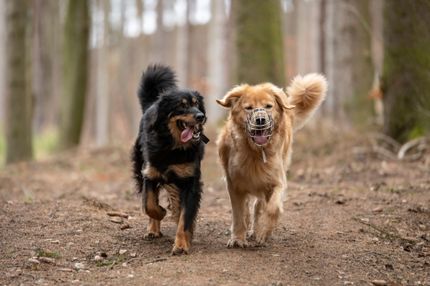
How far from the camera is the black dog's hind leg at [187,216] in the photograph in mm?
5348

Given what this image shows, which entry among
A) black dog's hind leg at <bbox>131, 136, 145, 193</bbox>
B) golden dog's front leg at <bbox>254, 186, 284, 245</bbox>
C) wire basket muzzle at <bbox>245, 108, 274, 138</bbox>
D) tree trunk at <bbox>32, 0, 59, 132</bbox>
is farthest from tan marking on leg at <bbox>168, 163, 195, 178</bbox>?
tree trunk at <bbox>32, 0, 59, 132</bbox>

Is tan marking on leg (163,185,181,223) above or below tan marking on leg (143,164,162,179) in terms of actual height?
below

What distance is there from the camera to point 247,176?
5.67 m

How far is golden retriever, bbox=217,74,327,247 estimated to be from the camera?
543cm

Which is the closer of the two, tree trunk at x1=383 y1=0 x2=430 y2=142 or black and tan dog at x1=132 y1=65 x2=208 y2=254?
black and tan dog at x1=132 y1=65 x2=208 y2=254

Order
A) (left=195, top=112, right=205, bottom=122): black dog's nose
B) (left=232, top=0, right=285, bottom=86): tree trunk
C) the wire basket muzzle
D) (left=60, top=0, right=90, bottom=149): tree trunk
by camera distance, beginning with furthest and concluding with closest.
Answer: (left=60, top=0, right=90, bottom=149): tree trunk → (left=232, top=0, right=285, bottom=86): tree trunk → (left=195, top=112, right=205, bottom=122): black dog's nose → the wire basket muzzle

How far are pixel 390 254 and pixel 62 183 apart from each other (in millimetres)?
6681

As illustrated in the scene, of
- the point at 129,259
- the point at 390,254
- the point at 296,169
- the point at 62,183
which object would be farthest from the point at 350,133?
the point at 129,259

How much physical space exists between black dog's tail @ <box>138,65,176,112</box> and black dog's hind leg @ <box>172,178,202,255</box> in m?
1.30

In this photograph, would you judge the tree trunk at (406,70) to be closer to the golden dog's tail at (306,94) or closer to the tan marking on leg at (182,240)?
the golden dog's tail at (306,94)

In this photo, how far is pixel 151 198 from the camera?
19.0 ft

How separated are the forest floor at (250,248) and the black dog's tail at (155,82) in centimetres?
138

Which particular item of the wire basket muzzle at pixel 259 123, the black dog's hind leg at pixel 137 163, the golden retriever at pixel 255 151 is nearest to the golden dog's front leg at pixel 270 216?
the golden retriever at pixel 255 151

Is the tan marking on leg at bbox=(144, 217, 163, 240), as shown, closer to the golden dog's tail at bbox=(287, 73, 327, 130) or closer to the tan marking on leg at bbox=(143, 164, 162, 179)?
the tan marking on leg at bbox=(143, 164, 162, 179)
